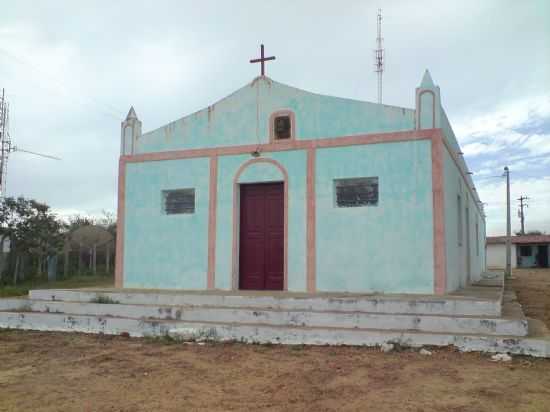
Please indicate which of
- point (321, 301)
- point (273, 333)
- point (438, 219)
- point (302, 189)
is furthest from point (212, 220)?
point (438, 219)

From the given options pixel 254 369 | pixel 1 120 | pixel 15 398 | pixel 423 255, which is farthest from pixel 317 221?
pixel 1 120

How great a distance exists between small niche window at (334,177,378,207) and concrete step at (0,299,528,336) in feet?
7.51

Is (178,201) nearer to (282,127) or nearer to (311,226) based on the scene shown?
(282,127)

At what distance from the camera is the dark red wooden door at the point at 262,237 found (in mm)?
9742

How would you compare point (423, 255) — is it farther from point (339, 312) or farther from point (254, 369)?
point (254, 369)

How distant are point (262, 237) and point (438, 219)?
327 cm

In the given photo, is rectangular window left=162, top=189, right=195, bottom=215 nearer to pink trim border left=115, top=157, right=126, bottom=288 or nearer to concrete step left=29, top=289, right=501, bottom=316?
pink trim border left=115, top=157, right=126, bottom=288

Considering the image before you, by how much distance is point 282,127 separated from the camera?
9820mm

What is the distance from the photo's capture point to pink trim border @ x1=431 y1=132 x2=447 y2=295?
27.1ft

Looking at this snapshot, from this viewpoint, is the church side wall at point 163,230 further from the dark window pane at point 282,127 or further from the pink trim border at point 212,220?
the dark window pane at point 282,127

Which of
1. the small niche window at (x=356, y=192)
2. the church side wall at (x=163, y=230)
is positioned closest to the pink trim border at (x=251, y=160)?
the church side wall at (x=163, y=230)

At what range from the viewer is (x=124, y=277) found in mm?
10664

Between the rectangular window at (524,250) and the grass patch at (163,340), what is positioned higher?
the rectangular window at (524,250)

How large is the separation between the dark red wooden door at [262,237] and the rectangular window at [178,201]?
1109 millimetres
